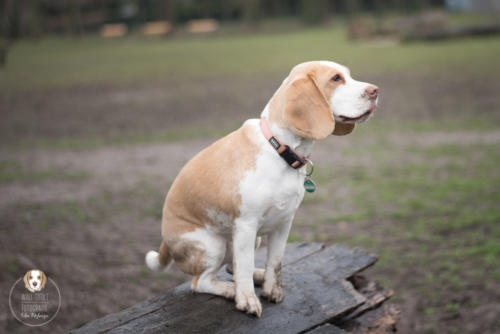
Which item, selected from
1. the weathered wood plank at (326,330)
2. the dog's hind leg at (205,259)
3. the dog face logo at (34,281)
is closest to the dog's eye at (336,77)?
the dog's hind leg at (205,259)

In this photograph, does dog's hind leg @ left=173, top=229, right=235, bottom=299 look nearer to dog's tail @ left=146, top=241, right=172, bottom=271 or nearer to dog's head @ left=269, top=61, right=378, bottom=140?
dog's tail @ left=146, top=241, right=172, bottom=271

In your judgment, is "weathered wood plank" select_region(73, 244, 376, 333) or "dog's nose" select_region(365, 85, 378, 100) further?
"weathered wood plank" select_region(73, 244, 376, 333)

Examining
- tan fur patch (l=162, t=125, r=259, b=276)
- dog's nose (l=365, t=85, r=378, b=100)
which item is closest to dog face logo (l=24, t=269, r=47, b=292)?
tan fur patch (l=162, t=125, r=259, b=276)

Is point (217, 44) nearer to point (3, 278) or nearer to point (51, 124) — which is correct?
point (51, 124)

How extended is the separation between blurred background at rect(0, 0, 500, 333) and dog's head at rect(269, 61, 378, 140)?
6.59ft

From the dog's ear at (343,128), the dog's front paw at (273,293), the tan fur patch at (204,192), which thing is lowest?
the dog's front paw at (273,293)

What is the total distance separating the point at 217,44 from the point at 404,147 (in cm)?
2384

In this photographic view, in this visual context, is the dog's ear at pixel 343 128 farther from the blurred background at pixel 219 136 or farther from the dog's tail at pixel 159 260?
the blurred background at pixel 219 136

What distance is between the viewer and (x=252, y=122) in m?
2.78

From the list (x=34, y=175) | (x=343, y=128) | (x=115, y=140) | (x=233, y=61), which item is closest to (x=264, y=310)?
(x=343, y=128)

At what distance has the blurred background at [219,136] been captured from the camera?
435 centimetres

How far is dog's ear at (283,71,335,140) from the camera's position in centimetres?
249

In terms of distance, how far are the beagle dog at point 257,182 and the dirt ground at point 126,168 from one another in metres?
1.59

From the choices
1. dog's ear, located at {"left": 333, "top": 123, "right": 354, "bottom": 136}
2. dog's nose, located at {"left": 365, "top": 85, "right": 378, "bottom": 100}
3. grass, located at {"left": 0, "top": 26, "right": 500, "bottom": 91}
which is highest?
dog's nose, located at {"left": 365, "top": 85, "right": 378, "bottom": 100}
